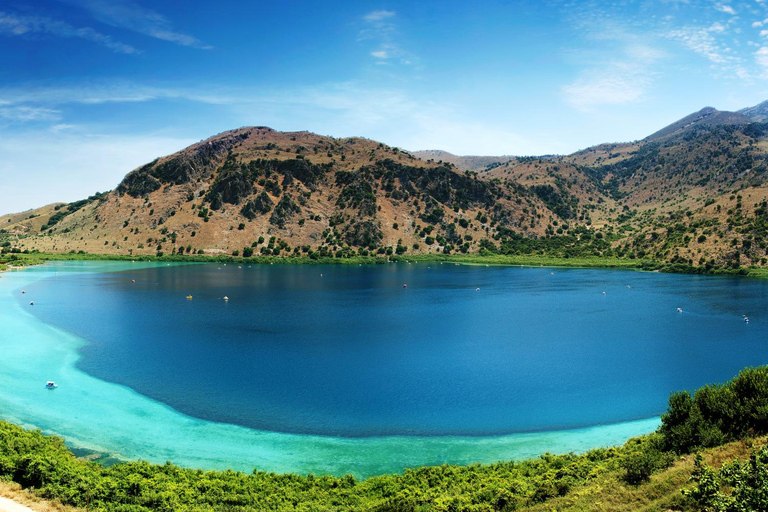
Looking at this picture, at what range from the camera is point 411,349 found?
54.3m

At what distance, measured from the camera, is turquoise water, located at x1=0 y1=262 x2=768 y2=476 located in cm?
3172

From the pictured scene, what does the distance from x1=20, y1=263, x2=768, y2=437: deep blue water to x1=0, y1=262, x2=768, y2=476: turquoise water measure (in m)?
0.25

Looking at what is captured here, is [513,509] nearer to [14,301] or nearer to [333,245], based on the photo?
[14,301]

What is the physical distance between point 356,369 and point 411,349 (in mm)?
9602

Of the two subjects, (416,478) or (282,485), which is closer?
(282,485)

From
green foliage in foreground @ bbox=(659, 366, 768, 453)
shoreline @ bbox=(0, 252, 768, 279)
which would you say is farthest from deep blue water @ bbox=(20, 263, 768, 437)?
shoreline @ bbox=(0, 252, 768, 279)

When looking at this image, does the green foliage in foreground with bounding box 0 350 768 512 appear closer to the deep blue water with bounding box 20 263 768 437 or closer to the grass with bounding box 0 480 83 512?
the grass with bounding box 0 480 83 512

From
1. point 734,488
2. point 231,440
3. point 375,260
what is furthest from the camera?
point 375,260

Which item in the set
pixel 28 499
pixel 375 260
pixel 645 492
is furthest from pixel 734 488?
pixel 375 260

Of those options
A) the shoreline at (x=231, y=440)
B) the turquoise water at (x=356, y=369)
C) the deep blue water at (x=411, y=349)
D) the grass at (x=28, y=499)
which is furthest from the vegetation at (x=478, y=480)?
the deep blue water at (x=411, y=349)

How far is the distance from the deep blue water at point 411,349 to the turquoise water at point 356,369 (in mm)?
249

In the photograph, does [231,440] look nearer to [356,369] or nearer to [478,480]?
[478,480]

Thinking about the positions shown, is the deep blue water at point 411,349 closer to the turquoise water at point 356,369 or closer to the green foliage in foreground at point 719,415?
the turquoise water at point 356,369

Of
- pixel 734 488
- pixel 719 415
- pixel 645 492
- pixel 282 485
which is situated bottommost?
pixel 282 485
